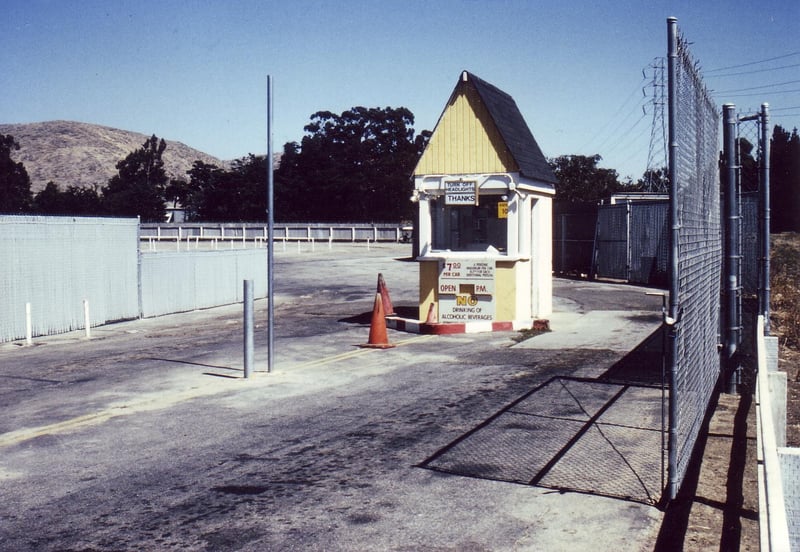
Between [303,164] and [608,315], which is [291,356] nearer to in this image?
[608,315]

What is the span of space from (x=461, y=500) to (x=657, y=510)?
132cm

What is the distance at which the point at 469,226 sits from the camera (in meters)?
16.3

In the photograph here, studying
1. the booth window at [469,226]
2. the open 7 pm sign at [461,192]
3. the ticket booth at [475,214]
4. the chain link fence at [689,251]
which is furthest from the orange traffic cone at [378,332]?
the chain link fence at [689,251]

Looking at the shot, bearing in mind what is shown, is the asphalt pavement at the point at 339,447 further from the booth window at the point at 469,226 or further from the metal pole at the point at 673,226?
the booth window at the point at 469,226

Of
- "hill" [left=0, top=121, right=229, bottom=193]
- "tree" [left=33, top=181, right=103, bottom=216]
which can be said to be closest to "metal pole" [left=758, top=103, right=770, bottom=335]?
"tree" [left=33, top=181, right=103, bottom=216]

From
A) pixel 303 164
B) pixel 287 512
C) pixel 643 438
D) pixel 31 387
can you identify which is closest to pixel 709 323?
pixel 643 438

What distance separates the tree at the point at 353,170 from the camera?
3469 inches

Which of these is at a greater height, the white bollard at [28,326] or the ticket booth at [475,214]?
the ticket booth at [475,214]

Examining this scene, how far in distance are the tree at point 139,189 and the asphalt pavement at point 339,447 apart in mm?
74769

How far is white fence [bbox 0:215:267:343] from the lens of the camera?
16.3m

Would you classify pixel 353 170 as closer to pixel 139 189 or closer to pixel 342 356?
pixel 139 189

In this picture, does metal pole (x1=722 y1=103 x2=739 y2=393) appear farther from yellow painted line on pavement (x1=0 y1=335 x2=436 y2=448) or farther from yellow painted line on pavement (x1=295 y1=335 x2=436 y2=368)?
yellow painted line on pavement (x1=0 y1=335 x2=436 y2=448)

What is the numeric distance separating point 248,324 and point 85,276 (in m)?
9.07

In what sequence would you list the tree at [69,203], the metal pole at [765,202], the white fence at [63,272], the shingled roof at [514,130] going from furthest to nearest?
the tree at [69,203]
the white fence at [63,272]
the shingled roof at [514,130]
the metal pole at [765,202]
